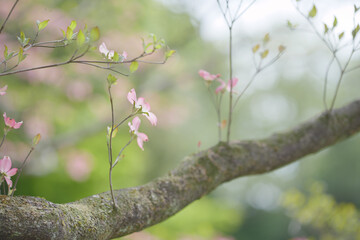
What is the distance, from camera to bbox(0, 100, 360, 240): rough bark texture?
19.9 inches

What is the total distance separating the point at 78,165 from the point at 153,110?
1.16 m

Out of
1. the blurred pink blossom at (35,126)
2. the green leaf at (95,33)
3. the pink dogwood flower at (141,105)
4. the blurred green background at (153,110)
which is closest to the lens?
the green leaf at (95,33)

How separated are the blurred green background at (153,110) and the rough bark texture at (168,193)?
0.99 ft

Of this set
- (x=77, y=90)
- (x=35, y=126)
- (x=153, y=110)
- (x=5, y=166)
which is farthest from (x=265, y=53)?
(x=153, y=110)

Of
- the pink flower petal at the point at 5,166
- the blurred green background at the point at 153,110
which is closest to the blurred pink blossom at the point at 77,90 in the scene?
the blurred green background at the point at 153,110

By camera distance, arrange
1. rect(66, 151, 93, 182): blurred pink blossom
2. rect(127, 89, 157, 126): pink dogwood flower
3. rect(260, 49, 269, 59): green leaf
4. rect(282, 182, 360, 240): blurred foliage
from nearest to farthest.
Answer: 1. rect(127, 89, 157, 126): pink dogwood flower
2. rect(260, 49, 269, 59): green leaf
3. rect(282, 182, 360, 240): blurred foliage
4. rect(66, 151, 93, 182): blurred pink blossom

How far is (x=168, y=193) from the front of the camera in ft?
2.42

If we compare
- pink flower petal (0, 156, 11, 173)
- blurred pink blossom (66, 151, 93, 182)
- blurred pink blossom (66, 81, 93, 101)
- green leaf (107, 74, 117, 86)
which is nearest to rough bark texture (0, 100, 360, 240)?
pink flower petal (0, 156, 11, 173)

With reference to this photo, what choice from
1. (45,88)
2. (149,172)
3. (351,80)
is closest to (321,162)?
(351,80)

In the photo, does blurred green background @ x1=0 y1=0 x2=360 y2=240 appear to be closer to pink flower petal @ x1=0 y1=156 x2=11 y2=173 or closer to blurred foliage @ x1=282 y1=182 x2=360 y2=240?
blurred foliage @ x1=282 y1=182 x2=360 y2=240

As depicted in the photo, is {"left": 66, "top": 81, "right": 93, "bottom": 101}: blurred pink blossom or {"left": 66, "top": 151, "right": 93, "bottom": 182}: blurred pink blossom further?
{"left": 66, "top": 151, "right": 93, "bottom": 182}: blurred pink blossom

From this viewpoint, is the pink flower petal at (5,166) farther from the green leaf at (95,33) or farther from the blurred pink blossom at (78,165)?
the blurred pink blossom at (78,165)

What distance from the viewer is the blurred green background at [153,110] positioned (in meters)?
2.38

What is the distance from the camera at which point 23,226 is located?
49 centimetres
